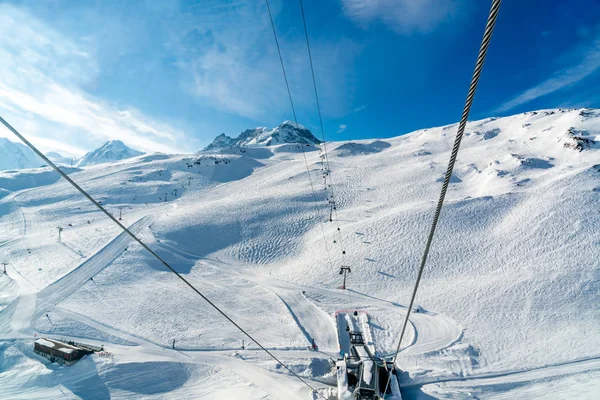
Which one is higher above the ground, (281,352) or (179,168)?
(179,168)

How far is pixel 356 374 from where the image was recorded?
2022 centimetres

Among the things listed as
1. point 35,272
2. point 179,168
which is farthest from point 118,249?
point 179,168

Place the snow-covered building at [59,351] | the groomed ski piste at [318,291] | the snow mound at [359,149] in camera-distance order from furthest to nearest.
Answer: the snow mound at [359,149], the snow-covered building at [59,351], the groomed ski piste at [318,291]

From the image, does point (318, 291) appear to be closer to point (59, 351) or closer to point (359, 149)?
point (59, 351)

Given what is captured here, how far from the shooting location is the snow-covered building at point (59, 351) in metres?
23.0

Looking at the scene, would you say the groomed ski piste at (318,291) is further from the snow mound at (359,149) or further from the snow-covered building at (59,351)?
the snow mound at (359,149)

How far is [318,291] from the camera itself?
3797 centimetres

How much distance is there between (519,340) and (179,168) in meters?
142

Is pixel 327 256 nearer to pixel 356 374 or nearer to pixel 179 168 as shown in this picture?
pixel 356 374

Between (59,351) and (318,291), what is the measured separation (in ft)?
88.4

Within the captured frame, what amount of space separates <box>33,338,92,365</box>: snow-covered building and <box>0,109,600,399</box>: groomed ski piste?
2.11 feet

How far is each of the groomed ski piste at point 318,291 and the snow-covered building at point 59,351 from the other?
64 centimetres

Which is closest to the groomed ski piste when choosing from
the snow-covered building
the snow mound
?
the snow-covered building

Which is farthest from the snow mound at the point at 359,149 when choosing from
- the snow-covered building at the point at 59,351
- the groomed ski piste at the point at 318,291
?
the snow-covered building at the point at 59,351
